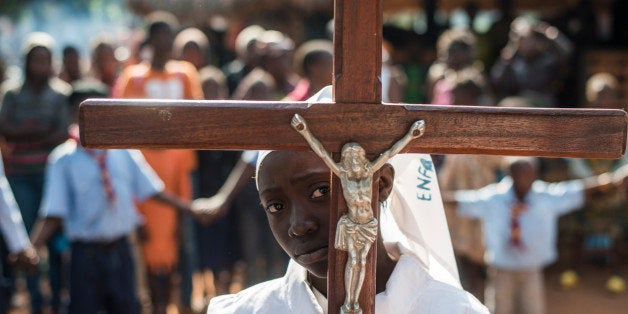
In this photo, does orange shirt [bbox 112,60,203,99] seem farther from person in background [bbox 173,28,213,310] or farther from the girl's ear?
the girl's ear

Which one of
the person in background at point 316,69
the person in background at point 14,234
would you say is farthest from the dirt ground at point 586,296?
the person in background at point 14,234

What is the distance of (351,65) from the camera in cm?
202

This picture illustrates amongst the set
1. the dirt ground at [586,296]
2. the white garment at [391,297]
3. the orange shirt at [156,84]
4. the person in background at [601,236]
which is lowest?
the dirt ground at [586,296]

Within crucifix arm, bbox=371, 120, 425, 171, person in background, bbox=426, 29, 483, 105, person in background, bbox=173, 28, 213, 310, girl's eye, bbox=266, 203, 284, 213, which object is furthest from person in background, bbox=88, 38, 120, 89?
crucifix arm, bbox=371, 120, 425, 171

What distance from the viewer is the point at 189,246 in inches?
280

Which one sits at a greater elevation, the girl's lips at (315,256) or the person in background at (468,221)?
the girl's lips at (315,256)

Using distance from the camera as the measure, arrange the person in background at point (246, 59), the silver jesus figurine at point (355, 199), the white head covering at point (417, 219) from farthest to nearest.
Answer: the person in background at point (246, 59), the white head covering at point (417, 219), the silver jesus figurine at point (355, 199)

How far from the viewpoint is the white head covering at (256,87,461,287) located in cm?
249

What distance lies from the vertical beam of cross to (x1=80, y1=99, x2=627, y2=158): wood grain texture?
3cm

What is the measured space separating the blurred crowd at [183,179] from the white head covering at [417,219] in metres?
3.23

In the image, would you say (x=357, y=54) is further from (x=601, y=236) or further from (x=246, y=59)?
(x=601, y=236)

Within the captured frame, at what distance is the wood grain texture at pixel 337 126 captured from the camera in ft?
6.59

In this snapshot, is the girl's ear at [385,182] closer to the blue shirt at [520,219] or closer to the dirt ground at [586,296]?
the blue shirt at [520,219]

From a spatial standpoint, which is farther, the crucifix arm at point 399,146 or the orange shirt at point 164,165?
the orange shirt at point 164,165
